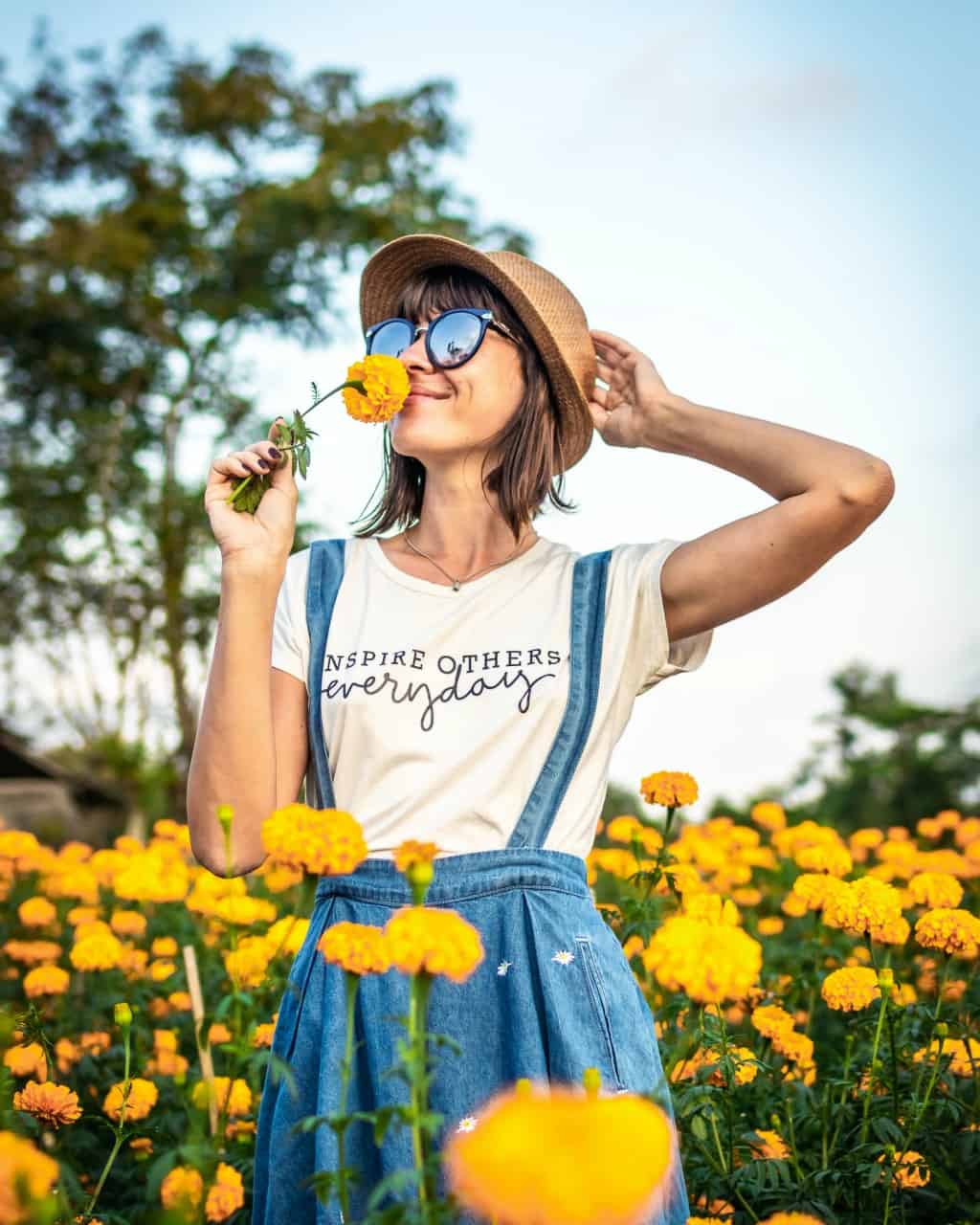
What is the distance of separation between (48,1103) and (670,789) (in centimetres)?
106

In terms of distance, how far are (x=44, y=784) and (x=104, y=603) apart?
321 cm

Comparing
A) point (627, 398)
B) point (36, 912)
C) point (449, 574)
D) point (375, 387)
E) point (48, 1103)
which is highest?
point (627, 398)

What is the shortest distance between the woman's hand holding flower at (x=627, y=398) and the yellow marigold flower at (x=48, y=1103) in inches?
51.8

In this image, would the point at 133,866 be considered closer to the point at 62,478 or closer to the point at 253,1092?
the point at 253,1092

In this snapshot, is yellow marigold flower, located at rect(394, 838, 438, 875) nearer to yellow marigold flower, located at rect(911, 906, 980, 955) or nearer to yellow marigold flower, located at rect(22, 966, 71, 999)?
yellow marigold flower, located at rect(911, 906, 980, 955)

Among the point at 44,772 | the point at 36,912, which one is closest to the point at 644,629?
the point at 36,912

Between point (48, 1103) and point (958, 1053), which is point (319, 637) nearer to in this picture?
point (48, 1103)

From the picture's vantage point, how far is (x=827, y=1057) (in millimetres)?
2623

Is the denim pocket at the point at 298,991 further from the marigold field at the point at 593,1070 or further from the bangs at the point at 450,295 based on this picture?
the bangs at the point at 450,295

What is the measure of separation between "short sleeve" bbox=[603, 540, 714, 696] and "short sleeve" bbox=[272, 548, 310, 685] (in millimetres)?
477

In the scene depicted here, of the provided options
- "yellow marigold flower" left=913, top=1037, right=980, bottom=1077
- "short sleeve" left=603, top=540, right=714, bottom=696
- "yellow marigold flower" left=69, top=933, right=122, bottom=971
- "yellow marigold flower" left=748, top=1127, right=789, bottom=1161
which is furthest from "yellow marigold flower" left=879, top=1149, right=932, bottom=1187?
"yellow marigold flower" left=69, top=933, right=122, bottom=971

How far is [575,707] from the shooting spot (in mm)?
1719

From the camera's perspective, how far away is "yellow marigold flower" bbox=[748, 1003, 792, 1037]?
2.06 metres

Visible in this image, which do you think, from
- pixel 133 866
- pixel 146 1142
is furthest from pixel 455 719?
pixel 133 866
